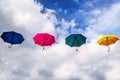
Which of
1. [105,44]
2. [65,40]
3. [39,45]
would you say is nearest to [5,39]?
[39,45]

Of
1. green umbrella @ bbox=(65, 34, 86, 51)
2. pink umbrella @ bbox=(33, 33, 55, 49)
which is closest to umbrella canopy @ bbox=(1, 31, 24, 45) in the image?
pink umbrella @ bbox=(33, 33, 55, 49)

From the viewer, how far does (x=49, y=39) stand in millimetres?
47344

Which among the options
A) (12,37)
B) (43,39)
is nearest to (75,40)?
(43,39)

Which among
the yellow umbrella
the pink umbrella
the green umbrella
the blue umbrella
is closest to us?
the blue umbrella

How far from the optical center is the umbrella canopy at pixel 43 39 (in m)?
47.0

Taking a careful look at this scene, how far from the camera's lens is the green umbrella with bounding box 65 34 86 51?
4738 cm

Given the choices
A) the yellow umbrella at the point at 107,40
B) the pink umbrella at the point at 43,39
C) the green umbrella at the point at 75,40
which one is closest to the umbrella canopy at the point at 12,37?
the pink umbrella at the point at 43,39

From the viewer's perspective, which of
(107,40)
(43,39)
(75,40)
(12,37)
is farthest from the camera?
(107,40)

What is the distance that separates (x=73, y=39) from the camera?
47.5m

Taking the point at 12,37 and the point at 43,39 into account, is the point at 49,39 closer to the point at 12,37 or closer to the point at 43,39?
the point at 43,39

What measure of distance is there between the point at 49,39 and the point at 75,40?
159 inches

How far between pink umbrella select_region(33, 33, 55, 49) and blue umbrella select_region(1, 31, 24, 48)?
7.45 feet

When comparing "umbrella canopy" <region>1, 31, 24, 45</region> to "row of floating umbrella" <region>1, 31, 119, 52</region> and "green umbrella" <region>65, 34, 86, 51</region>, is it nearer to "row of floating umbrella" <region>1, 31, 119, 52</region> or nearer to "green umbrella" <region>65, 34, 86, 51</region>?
"row of floating umbrella" <region>1, 31, 119, 52</region>

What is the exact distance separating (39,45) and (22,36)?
2.92 meters
